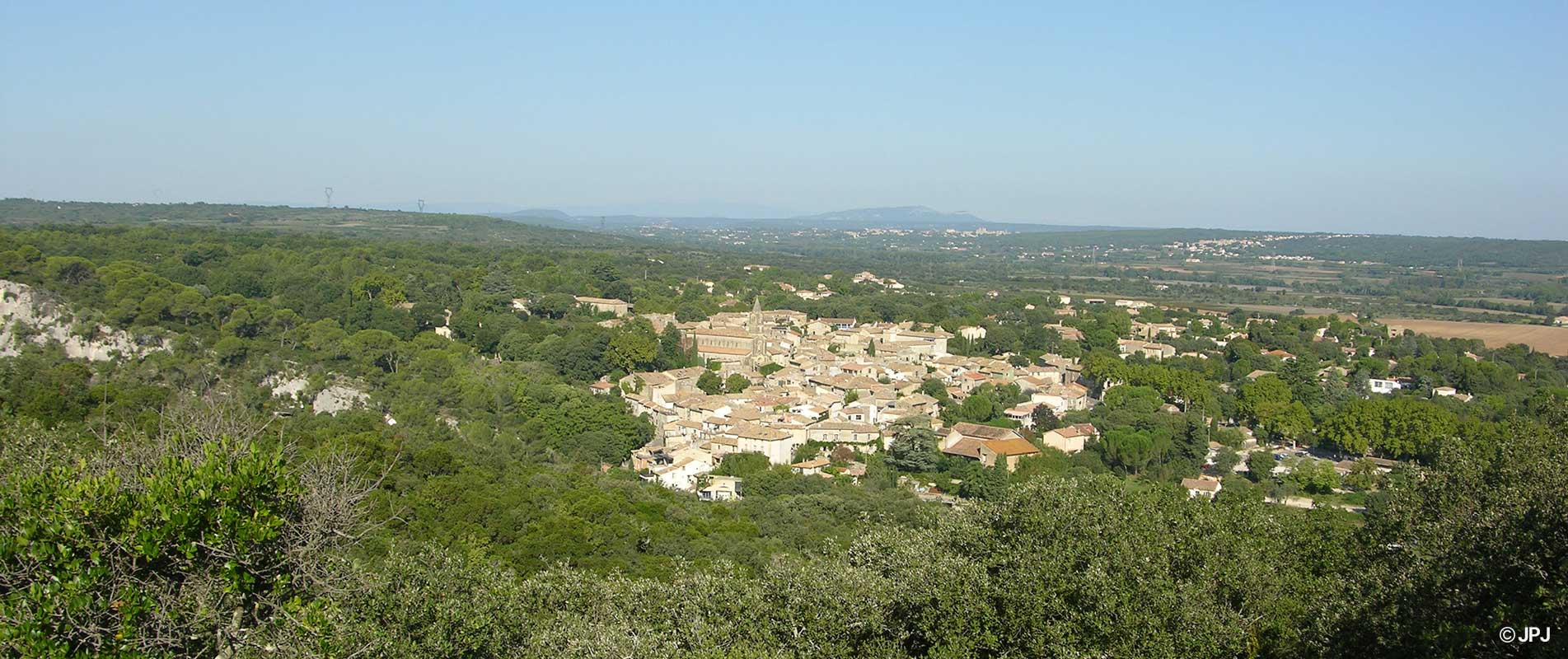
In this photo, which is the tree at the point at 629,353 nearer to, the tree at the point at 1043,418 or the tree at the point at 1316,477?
the tree at the point at 1043,418

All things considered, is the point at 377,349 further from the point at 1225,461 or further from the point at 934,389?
the point at 1225,461

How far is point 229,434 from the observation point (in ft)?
30.5

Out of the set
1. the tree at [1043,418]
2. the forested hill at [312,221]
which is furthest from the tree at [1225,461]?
the forested hill at [312,221]

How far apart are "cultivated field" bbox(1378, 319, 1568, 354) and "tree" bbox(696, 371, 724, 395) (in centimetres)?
4483

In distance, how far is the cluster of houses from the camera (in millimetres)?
29578

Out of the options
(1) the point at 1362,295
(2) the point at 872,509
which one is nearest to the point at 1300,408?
(2) the point at 872,509

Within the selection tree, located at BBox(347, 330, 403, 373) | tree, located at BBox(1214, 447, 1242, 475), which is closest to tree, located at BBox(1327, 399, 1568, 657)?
tree, located at BBox(1214, 447, 1242, 475)

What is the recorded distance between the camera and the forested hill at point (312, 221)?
86.9 meters

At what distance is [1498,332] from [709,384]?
2137 inches

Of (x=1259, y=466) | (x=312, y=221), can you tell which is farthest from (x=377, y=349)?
(x=312, y=221)

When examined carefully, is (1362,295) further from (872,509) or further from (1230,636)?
(1230,636)

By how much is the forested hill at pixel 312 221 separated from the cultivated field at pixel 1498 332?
2870 inches

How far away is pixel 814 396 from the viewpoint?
117ft

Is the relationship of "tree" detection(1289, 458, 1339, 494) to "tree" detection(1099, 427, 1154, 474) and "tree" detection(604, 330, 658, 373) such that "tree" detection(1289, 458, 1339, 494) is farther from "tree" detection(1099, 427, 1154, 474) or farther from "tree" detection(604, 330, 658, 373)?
"tree" detection(604, 330, 658, 373)
